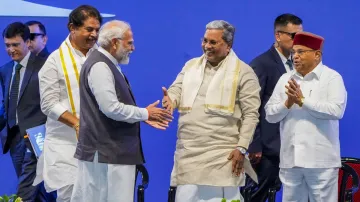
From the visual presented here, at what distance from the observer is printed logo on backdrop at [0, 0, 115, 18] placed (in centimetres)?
734

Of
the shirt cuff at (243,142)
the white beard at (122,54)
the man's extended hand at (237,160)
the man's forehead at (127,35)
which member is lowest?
the man's extended hand at (237,160)

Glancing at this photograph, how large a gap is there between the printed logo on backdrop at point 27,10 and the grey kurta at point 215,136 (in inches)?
78.8

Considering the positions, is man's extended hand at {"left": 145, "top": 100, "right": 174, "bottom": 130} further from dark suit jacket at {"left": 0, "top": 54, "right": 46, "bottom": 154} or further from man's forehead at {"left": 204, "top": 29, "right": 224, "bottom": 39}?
dark suit jacket at {"left": 0, "top": 54, "right": 46, "bottom": 154}

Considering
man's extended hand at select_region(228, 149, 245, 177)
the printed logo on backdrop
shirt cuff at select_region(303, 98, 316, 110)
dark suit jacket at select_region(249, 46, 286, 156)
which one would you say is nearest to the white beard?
man's extended hand at select_region(228, 149, 245, 177)

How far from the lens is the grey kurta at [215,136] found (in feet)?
18.5

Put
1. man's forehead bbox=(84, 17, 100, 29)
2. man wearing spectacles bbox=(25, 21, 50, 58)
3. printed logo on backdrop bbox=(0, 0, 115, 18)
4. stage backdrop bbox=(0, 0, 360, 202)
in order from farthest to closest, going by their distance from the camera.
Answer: printed logo on backdrop bbox=(0, 0, 115, 18)
man wearing spectacles bbox=(25, 21, 50, 58)
stage backdrop bbox=(0, 0, 360, 202)
man's forehead bbox=(84, 17, 100, 29)

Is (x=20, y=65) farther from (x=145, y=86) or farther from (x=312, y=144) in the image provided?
(x=312, y=144)

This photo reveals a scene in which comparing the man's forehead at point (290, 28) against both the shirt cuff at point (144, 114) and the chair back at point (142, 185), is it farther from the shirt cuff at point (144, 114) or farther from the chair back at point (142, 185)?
the shirt cuff at point (144, 114)

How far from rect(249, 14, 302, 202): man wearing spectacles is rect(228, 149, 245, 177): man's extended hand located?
596mm

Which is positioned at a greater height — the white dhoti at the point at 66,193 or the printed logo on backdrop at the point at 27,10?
the printed logo on backdrop at the point at 27,10

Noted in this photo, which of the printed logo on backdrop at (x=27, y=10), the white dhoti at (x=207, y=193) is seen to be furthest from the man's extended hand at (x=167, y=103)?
the printed logo on backdrop at (x=27, y=10)

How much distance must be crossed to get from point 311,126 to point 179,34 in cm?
173

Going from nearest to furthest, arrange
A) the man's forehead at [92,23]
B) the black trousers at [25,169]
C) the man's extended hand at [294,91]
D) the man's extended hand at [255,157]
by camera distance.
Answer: the man's extended hand at [294,91], the man's forehead at [92,23], the man's extended hand at [255,157], the black trousers at [25,169]

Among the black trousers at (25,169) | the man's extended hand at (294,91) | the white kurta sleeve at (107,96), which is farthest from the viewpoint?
the black trousers at (25,169)
